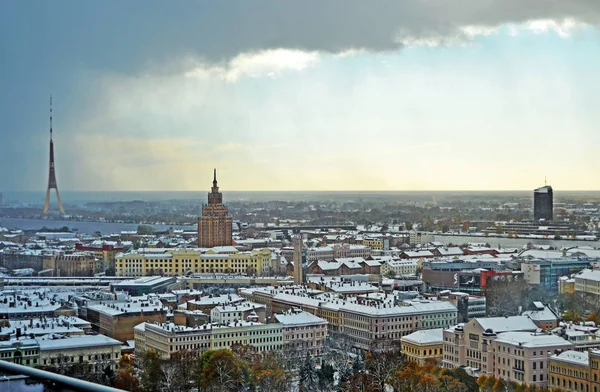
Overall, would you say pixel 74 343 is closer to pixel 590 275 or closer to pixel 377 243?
pixel 590 275

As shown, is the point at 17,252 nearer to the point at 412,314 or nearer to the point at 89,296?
the point at 89,296

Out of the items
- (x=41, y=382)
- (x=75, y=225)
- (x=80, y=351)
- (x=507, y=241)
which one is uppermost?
(x=41, y=382)

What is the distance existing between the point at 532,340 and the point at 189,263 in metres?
16.8

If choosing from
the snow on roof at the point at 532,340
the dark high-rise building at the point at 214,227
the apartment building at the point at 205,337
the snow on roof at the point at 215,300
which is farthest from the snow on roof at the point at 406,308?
the dark high-rise building at the point at 214,227

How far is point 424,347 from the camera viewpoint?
1327cm

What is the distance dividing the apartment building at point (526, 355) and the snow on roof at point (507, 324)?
1.90 feet

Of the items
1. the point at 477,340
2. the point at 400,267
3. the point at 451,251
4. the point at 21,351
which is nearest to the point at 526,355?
the point at 477,340

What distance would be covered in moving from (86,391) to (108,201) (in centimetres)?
7928

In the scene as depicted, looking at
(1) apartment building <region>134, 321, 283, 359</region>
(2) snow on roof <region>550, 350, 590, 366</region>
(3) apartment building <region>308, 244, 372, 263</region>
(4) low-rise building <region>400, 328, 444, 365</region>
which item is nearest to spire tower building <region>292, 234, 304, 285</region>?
(3) apartment building <region>308, 244, 372, 263</region>

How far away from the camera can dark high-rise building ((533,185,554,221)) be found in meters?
46.5

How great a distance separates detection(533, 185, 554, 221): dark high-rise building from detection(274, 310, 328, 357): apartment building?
33.1 m

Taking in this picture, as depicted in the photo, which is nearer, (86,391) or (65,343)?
(86,391)

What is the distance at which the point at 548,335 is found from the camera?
38.8ft

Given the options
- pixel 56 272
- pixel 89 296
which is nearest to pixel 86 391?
pixel 89 296
